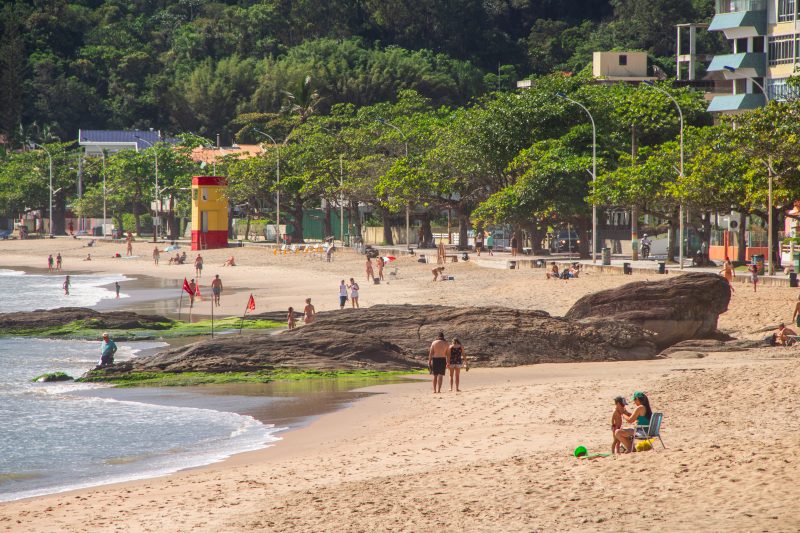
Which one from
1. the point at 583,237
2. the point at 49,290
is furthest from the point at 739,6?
the point at 49,290

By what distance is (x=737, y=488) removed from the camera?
1252 centimetres

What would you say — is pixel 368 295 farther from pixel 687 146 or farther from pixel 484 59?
pixel 484 59

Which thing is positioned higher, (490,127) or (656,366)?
(490,127)

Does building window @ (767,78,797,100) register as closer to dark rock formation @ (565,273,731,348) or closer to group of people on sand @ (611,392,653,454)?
dark rock formation @ (565,273,731,348)

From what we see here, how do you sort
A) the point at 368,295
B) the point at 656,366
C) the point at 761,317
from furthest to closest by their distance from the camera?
the point at 368,295
the point at 761,317
the point at 656,366

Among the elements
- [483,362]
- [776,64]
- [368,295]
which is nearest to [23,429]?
[483,362]

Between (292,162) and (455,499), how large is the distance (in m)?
74.1

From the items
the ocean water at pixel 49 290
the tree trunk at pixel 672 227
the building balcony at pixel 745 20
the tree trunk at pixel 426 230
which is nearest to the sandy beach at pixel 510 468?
the tree trunk at pixel 672 227

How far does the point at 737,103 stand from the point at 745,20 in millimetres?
5168

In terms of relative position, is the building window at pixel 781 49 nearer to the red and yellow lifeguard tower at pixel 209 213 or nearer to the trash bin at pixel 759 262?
the trash bin at pixel 759 262

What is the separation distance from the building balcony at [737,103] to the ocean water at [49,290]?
36234 millimetres

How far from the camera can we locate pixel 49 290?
5978 cm

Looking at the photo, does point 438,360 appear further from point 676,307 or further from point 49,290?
point 49,290

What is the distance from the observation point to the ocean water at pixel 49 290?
167 ft
